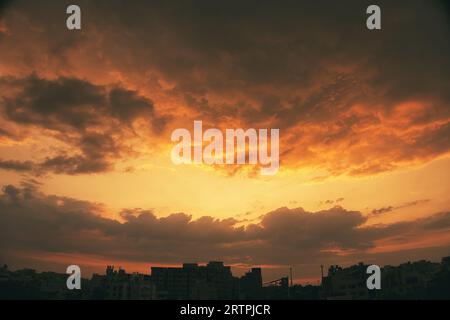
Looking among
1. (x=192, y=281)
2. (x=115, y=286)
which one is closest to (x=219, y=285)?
(x=192, y=281)

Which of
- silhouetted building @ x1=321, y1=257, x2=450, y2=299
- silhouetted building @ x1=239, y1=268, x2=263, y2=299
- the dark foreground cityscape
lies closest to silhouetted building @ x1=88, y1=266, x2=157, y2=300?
the dark foreground cityscape

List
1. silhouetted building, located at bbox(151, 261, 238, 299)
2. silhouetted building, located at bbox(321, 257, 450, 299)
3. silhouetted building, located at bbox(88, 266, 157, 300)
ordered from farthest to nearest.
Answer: silhouetted building, located at bbox(151, 261, 238, 299)
silhouetted building, located at bbox(88, 266, 157, 300)
silhouetted building, located at bbox(321, 257, 450, 299)

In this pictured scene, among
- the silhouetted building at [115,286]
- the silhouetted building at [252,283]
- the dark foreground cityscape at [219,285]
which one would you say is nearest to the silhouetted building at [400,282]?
the dark foreground cityscape at [219,285]

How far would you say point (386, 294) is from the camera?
6184 cm

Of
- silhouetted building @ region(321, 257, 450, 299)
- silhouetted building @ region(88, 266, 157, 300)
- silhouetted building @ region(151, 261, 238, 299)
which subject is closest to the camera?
silhouetted building @ region(321, 257, 450, 299)

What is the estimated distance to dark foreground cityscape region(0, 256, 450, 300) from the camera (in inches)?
2346

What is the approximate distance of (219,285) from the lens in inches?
3342

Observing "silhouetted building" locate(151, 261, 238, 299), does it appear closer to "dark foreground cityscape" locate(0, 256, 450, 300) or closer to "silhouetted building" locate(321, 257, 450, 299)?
"dark foreground cityscape" locate(0, 256, 450, 300)
